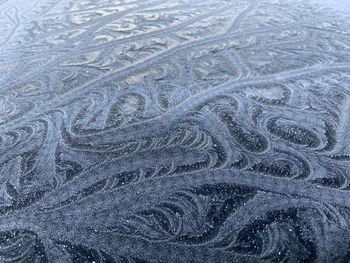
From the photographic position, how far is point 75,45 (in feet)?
7.68

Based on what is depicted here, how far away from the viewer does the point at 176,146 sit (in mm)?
1413

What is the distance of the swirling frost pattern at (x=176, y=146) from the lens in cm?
107

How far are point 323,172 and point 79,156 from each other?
93cm

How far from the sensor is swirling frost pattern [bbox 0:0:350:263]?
3.50 feet

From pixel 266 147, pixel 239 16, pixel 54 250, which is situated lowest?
pixel 239 16

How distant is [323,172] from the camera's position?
1270 mm

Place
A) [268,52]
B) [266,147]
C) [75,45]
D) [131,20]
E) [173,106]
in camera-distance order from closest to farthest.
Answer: [266,147], [173,106], [268,52], [75,45], [131,20]

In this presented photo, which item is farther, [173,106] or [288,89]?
[288,89]

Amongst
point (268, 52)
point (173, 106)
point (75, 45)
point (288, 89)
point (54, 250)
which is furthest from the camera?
point (75, 45)

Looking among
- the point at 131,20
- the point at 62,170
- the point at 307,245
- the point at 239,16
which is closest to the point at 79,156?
the point at 62,170

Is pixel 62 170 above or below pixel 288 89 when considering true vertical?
above

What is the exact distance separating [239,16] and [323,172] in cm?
188

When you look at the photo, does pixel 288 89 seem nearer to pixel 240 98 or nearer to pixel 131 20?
pixel 240 98

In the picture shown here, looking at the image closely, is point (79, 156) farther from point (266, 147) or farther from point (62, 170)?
point (266, 147)
